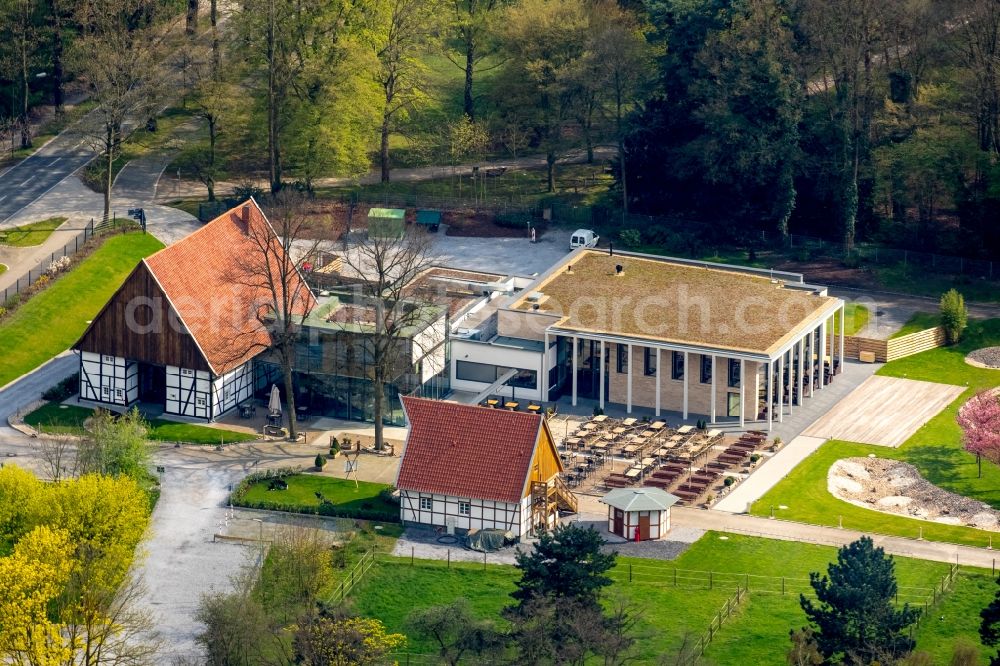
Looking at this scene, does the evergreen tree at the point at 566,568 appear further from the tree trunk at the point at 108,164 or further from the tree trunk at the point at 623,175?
the tree trunk at the point at 623,175

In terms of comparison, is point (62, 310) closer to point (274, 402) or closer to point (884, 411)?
point (274, 402)

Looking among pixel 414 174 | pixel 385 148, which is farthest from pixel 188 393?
pixel 414 174

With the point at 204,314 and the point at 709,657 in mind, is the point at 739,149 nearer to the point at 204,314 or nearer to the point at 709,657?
the point at 204,314

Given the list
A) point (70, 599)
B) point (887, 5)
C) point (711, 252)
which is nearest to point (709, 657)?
point (70, 599)

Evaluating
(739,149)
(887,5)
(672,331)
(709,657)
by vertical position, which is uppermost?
(887,5)

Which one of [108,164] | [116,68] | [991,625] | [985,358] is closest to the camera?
[991,625]
